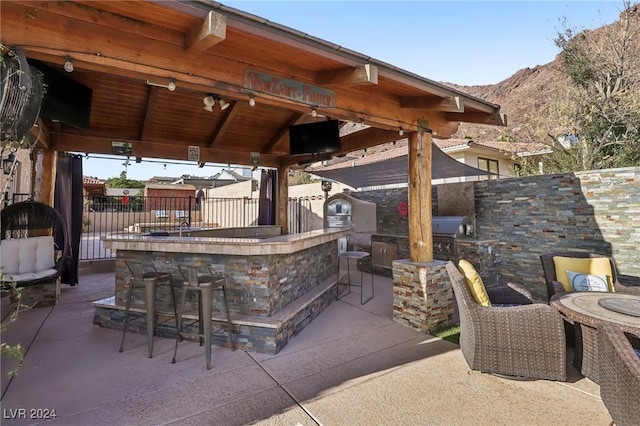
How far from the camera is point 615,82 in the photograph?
1043 centimetres

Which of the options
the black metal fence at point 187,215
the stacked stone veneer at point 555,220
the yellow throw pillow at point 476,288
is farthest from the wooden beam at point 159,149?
the yellow throw pillow at point 476,288

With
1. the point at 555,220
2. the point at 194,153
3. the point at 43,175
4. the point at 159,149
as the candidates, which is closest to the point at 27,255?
the point at 43,175

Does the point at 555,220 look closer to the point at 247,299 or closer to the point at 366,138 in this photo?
the point at 366,138

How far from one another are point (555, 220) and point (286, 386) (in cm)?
598

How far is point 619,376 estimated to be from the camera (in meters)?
2.19

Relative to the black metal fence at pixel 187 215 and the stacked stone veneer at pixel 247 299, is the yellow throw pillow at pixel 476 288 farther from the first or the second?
the black metal fence at pixel 187 215

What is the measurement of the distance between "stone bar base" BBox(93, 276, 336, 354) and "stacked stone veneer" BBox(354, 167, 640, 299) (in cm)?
417

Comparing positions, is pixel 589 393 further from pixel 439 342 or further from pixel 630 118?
pixel 630 118

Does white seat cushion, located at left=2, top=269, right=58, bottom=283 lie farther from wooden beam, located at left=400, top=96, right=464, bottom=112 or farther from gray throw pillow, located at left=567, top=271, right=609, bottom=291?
gray throw pillow, located at left=567, top=271, right=609, bottom=291

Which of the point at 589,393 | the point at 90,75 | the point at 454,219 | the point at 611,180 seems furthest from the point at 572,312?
the point at 90,75

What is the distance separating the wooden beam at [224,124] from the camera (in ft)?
20.9

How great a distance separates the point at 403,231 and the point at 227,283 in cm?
558

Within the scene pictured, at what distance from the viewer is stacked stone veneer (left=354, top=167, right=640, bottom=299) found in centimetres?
535

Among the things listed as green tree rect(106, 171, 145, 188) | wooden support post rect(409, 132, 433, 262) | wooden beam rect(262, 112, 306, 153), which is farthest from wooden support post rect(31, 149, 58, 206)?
green tree rect(106, 171, 145, 188)
